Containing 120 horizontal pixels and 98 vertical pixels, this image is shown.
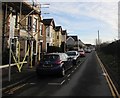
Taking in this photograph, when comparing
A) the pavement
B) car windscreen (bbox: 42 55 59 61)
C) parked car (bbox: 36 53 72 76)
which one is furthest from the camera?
car windscreen (bbox: 42 55 59 61)

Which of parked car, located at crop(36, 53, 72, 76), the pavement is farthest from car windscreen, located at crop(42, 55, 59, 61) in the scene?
the pavement

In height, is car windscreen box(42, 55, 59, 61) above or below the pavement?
above

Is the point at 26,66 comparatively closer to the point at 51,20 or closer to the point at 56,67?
the point at 56,67

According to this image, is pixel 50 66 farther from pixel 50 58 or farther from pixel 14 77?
pixel 14 77

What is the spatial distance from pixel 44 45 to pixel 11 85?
122 ft

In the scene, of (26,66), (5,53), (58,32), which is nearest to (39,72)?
(5,53)

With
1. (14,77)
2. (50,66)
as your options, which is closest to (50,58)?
(50,66)

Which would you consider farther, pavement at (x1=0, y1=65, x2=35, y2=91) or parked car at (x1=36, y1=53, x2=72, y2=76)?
parked car at (x1=36, y1=53, x2=72, y2=76)

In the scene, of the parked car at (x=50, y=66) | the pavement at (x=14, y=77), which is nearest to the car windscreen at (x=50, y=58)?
the parked car at (x=50, y=66)

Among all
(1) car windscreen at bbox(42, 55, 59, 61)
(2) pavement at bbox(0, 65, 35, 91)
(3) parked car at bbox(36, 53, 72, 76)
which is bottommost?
(2) pavement at bbox(0, 65, 35, 91)

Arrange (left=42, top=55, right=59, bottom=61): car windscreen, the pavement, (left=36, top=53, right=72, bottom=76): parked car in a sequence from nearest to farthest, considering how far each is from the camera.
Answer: the pavement, (left=36, top=53, right=72, bottom=76): parked car, (left=42, top=55, right=59, bottom=61): car windscreen

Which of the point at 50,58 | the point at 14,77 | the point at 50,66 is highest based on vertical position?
the point at 50,58

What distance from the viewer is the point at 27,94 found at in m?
11.9

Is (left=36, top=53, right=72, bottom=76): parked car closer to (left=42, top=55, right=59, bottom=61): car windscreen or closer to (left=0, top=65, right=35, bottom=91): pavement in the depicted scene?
(left=42, top=55, right=59, bottom=61): car windscreen
